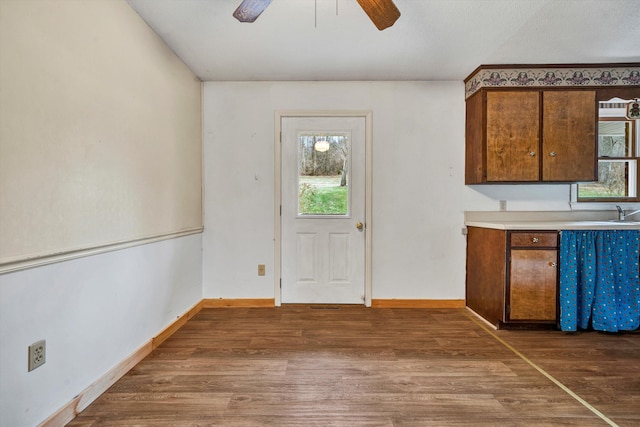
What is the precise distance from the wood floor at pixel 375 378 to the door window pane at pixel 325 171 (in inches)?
46.1

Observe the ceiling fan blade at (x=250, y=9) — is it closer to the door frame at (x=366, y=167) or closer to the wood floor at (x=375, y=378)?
the door frame at (x=366, y=167)

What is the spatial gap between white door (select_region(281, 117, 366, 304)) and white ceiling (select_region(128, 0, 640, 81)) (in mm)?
564

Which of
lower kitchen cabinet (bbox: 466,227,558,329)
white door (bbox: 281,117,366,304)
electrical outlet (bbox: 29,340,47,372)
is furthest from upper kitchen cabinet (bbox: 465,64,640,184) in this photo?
electrical outlet (bbox: 29,340,47,372)

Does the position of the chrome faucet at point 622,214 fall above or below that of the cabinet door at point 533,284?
above

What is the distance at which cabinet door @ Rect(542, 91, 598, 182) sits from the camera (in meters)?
2.82

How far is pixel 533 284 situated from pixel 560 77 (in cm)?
188

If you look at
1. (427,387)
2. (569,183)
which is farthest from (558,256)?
(427,387)

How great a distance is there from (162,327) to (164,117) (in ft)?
5.32

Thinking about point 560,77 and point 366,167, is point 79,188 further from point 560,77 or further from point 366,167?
point 560,77

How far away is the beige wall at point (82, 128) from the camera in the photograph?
1.26m

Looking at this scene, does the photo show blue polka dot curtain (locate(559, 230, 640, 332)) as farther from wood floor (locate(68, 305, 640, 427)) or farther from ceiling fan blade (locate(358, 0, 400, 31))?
ceiling fan blade (locate(358, 0, 400, 31))

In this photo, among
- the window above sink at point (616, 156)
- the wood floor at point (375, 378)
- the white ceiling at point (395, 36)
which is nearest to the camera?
the wood floor at point (375, 378)

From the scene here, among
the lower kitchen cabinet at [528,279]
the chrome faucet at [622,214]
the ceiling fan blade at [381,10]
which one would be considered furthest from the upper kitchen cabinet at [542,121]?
the ceiling fan blade at [381,10]

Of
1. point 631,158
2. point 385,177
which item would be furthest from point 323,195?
point 631,158
